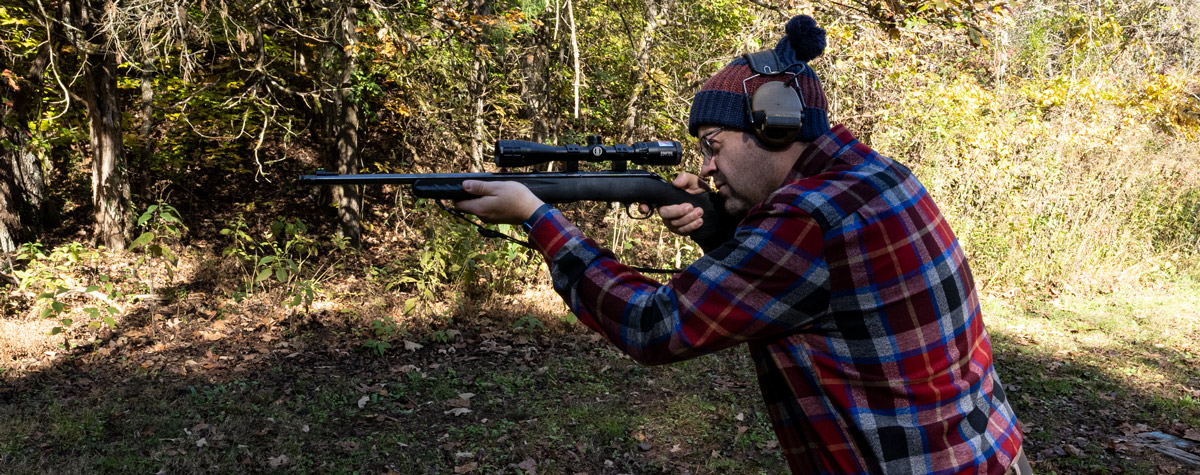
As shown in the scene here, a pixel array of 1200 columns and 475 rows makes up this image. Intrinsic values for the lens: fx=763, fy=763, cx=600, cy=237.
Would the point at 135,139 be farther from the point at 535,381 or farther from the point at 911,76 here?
the point at 911,76

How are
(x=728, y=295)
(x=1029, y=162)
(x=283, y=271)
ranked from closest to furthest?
(x=728, y=295) < (x=283, y=271) < (x=1029, y=162)

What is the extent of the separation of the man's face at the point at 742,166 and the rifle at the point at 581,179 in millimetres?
282

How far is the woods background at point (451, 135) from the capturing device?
727cm

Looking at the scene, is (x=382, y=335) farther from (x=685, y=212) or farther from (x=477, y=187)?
(x=477, y=187)

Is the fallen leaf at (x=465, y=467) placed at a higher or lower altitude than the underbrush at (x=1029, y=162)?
lower

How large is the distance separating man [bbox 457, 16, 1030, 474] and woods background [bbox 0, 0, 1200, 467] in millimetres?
4955

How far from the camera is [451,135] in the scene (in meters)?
9.85

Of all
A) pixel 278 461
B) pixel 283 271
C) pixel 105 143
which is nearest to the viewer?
pixel 278 461

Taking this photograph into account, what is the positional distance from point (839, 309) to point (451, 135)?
878 cm

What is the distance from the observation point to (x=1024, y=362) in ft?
23.1

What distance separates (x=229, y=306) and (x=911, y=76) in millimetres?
7886

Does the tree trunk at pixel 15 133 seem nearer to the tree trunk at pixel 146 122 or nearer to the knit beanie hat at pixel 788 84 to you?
the tree trunk at pixel 146 122

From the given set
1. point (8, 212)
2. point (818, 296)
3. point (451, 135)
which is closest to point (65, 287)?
point (8, 212)

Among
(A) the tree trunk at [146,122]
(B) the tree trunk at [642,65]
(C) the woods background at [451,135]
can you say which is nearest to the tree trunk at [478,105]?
(C) the woods background at [451,135]
